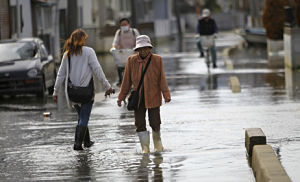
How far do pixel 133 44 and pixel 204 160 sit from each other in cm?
943

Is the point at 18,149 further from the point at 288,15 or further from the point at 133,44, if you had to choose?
the point at 288,15

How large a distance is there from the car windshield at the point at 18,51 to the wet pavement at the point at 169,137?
1091 millimetres

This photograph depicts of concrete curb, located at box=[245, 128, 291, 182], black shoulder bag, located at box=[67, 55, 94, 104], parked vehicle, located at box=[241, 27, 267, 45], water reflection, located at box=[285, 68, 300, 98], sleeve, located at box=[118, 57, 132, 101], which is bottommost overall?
parked vehicle, located at box=[241, 27, 267, 45]

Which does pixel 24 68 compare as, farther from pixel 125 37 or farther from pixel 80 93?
pixel 80 93

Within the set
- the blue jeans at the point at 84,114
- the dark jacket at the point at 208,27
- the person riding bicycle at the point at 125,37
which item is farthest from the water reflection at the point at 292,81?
the blue jeans at the point at 84,114

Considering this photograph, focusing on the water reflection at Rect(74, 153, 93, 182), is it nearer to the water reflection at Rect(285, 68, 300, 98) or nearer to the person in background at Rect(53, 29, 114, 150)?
the person in background at Rect(53, 29, 114, 150)

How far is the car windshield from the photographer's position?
74.7 feet

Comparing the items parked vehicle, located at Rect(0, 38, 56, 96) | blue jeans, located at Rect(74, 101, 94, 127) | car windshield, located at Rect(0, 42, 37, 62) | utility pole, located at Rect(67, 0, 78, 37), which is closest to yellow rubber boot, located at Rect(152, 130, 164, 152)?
blue jeans, located at Rect(74, 101, 94, 127)

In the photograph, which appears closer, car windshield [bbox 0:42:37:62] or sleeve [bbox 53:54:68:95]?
sleeve [bbox 53:54:68:95]

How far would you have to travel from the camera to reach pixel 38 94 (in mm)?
21922

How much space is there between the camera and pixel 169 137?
1302cm

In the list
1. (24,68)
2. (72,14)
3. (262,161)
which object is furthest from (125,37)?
(72,14)

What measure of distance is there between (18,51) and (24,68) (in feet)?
4.32

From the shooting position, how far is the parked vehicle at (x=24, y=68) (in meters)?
21.6
